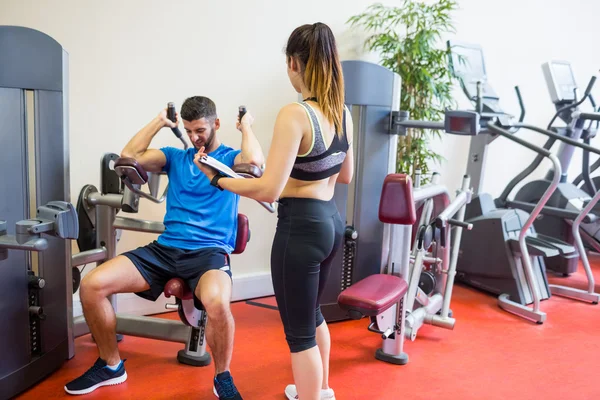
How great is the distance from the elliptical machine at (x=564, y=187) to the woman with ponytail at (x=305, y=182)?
3.01m

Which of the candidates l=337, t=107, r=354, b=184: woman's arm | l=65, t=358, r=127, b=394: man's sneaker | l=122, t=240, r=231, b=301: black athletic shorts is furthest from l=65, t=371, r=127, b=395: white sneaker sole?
l=337, t=107, r=354, b=184: woman's arm

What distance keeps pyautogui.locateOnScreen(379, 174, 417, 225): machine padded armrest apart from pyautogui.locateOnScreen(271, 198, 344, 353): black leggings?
2.57ft

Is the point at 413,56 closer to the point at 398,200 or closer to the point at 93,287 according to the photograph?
the point at 398,200

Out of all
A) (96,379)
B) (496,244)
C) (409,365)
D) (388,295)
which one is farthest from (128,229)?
(496,244)

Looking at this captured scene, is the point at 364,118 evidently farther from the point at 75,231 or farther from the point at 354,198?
the point at 75,231

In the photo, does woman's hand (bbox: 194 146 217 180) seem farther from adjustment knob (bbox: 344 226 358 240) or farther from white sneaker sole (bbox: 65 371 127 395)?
adjustment knob (bbox: 344 226 358 240)

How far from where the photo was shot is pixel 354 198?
3.38m

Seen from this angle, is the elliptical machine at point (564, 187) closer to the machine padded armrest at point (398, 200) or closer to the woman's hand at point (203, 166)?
the machine padded armrest at point (398, 200)

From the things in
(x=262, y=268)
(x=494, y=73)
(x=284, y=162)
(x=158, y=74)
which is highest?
(x=494, y=73)

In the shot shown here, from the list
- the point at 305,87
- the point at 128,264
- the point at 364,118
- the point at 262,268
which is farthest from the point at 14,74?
the point at 262,268

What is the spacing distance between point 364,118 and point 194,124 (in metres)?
1.07

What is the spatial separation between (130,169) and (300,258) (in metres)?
1.01

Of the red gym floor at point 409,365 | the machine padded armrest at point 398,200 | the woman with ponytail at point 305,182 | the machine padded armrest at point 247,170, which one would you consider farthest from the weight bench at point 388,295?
the machine padded armrest at point 247,170

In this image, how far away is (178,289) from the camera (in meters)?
2.53
